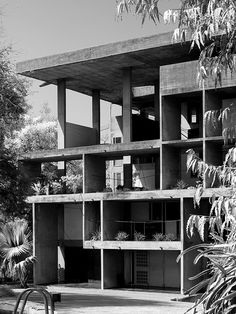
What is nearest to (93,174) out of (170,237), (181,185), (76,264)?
(181,185)

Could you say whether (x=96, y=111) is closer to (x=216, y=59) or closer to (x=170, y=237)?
(x=170, y=237)

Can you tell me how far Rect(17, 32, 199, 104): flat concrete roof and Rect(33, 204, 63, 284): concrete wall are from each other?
6.77 meters

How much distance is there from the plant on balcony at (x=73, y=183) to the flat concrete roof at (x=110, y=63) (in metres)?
5.02

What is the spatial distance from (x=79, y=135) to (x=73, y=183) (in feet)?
9.77

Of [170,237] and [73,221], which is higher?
[73,221]

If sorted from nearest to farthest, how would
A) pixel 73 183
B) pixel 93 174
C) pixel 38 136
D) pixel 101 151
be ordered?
pixel 101 151 < pixel 93 174 < pixel 73 183 < pixel 38 136

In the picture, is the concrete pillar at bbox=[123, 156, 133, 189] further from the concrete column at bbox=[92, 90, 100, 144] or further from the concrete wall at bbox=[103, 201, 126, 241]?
the concrete column at bbox=[92, 90, 100, 144]

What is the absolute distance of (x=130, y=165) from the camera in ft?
107

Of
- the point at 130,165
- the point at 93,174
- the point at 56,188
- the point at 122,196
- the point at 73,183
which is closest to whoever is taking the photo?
the point at 122,196

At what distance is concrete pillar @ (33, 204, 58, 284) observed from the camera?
32.2 m

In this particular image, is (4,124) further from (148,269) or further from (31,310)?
(148,269)

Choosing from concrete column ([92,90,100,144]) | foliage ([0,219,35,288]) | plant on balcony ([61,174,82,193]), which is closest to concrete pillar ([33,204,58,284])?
plant on balcony ([61,174,82,193])

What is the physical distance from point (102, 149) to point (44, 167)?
31.8ft

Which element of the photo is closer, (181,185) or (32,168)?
(181,185)
